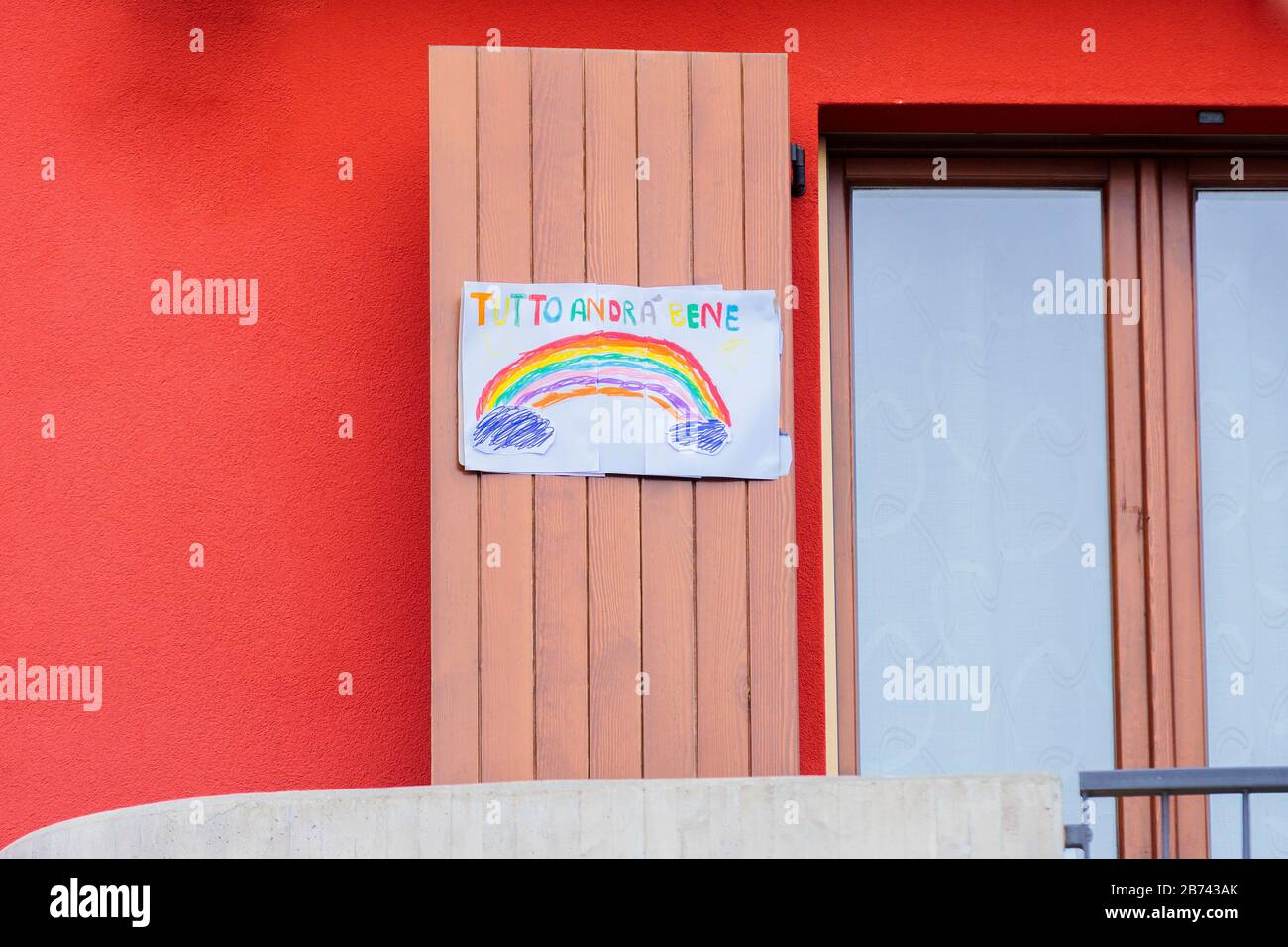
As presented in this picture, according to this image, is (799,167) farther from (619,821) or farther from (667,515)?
(619,821)

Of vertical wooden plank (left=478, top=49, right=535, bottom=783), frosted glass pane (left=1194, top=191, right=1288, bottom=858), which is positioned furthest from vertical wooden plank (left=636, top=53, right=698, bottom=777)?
frosted glass pane (left=1194, top=191, right=1288, bottom=858)

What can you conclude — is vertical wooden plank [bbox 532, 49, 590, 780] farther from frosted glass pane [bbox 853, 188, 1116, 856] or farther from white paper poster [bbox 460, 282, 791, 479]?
frosted glass pane [bbox 853, 188, 1116, 856]

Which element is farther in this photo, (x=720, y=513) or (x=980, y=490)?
(x=980, y=490)

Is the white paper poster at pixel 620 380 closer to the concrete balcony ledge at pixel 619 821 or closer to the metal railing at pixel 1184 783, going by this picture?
the concrete balcony ledge at pixel 619 821

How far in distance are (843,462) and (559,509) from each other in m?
0.94

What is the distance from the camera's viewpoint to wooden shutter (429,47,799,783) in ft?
12.7

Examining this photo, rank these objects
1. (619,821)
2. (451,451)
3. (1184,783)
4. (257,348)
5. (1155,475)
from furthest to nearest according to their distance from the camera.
Result: (1155,475) < (257,348) < (451,451) < (619,821) < (1184,783)

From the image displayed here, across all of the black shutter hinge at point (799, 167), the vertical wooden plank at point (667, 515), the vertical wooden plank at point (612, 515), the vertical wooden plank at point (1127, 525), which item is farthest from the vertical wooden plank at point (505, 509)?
the vertical wooden plank at point (1127, 525)

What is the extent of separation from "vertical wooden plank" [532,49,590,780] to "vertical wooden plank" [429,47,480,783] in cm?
16

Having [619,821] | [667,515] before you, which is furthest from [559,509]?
[619,821]

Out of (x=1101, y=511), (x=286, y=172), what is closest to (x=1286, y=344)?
(x=1101, y=511)

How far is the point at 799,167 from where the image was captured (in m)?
4.26

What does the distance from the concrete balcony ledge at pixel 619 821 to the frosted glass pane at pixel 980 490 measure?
3.17 ft

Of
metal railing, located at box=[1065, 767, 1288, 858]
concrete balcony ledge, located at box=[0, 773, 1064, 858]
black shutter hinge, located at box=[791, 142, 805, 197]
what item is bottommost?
concrete balcony ledge, located at box=[0, 773, 1064, 858]
